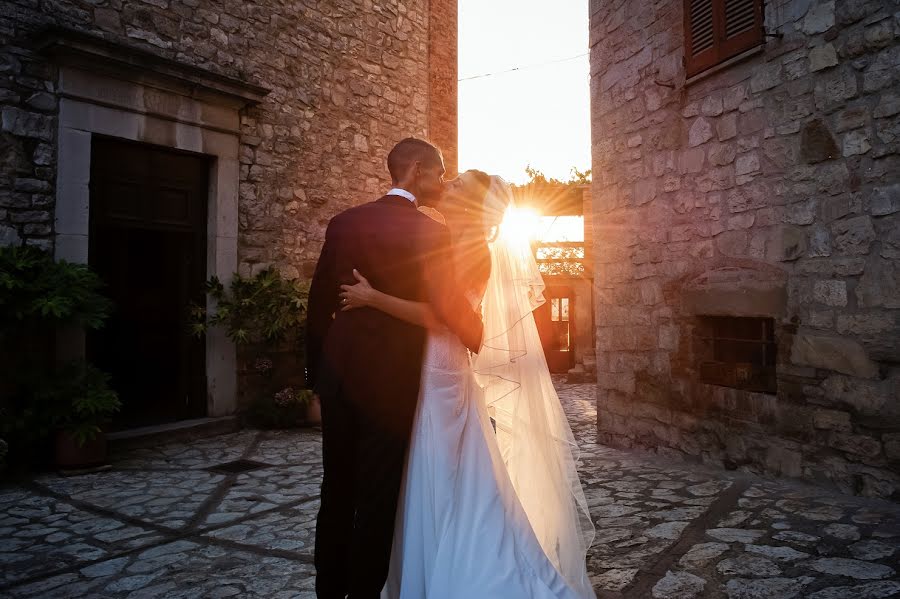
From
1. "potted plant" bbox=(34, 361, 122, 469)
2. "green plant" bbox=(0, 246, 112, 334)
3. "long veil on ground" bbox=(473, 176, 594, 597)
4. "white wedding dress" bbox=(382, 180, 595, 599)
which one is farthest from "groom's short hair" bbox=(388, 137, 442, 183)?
"potted plant" bbox=(34, 361, 122, 469)

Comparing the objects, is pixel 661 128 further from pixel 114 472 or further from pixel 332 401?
pixel 114 472

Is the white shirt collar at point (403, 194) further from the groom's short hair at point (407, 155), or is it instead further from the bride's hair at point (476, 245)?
the bride's hair at point (476, 245)

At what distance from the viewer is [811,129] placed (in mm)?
4281

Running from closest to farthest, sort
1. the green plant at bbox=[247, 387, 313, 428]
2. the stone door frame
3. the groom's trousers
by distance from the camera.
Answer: the groom's trousers → the stone door frame → the green plant at bbox=[247, 387, 313, 428]

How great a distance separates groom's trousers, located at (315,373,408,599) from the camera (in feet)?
6.77

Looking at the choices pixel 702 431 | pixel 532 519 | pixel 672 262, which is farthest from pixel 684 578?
pixel 672 262

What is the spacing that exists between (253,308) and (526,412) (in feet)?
16.9

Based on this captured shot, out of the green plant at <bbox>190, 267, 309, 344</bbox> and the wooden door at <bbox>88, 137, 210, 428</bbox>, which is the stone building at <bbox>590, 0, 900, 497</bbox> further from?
the wooden door at <bbox>88, 137, 210, 428</bbox>

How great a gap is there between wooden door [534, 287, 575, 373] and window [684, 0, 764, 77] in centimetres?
879

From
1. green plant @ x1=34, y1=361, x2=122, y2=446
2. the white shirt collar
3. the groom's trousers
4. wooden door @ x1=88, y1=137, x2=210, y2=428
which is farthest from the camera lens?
wooden door @ x1=88, y1=137, x2=210, y2=428

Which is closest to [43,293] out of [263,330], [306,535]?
[263,330]

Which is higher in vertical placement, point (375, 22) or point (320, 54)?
point (375, 22)

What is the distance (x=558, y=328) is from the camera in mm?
13984

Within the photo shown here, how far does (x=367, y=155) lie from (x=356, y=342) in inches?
288
